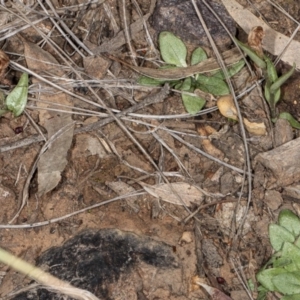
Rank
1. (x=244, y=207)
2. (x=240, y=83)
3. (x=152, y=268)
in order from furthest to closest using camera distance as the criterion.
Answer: (x=240, y=83) → (x=244, y=207) → (x=152, y=268)

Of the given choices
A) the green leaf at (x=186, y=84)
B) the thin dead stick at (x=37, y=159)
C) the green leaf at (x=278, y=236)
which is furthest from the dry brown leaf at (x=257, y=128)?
the thin dead stick at (x=37, y=159)

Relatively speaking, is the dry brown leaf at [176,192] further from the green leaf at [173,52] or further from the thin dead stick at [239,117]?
the green leaf at [173,52]

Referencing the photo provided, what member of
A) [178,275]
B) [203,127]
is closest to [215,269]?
[178,275]

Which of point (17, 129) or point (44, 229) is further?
point (17, 129)

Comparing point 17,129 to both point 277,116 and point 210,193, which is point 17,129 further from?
point 277,116

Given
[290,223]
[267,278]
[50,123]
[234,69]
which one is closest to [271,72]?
[234,69]
